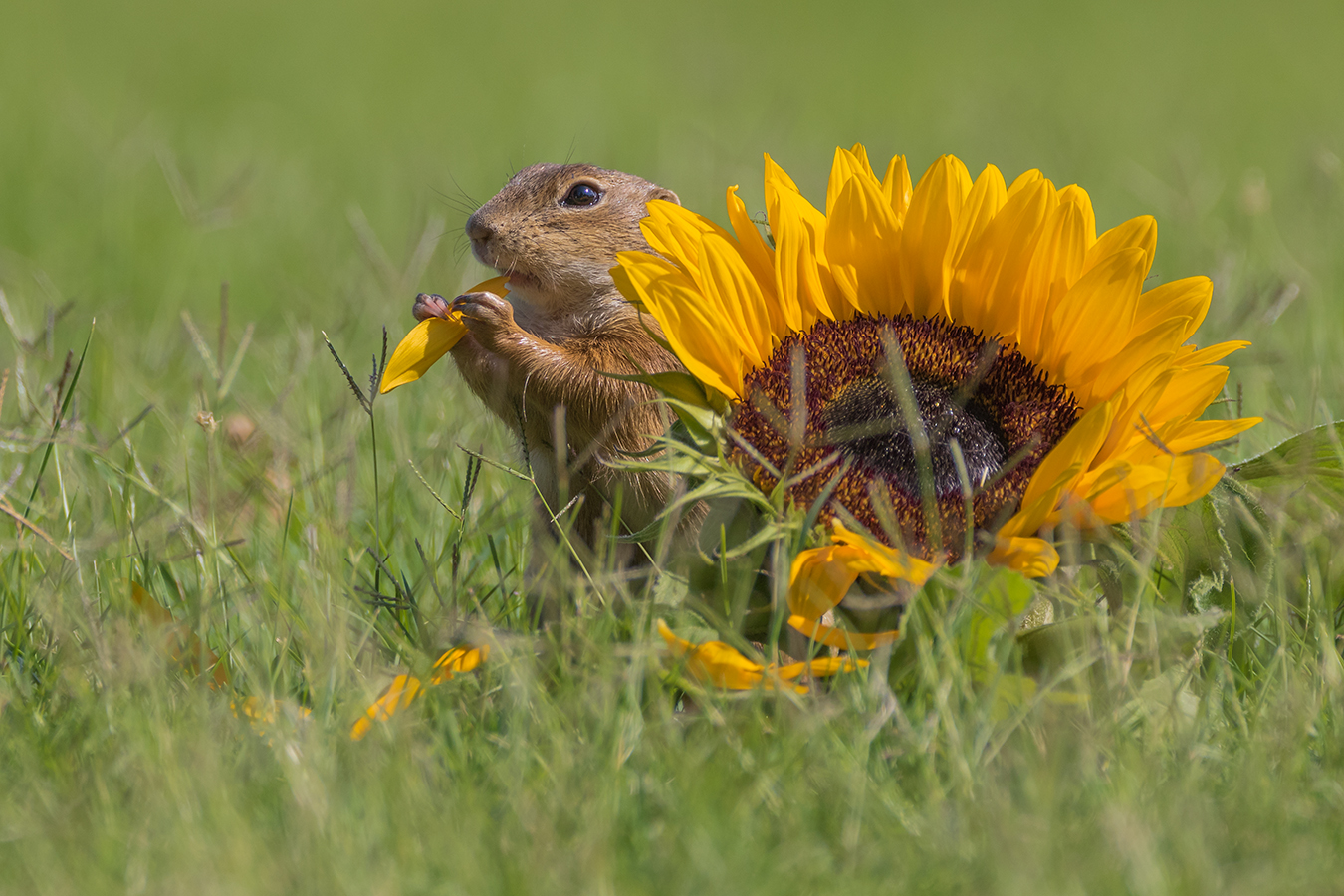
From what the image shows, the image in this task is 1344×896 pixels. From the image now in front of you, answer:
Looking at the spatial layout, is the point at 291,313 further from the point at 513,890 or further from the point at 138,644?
the point at 513,890

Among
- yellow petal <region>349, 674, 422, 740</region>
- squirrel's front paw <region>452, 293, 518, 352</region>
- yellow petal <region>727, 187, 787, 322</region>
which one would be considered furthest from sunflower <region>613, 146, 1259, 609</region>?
yellow petal <region>349, 674, 422, 740</region>

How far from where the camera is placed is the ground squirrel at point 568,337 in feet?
9.09

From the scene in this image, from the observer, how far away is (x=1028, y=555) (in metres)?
A: 2.06

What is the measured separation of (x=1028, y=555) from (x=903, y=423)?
0.32m

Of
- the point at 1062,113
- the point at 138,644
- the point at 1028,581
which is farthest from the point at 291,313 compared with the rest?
the point at 1062,113

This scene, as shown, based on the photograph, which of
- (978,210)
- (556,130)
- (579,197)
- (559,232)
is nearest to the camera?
(978,210)

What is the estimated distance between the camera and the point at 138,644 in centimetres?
220

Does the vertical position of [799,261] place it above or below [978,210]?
below

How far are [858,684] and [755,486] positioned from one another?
368 millimetres

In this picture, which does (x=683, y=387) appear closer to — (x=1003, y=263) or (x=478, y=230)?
(x=1003, y=263)

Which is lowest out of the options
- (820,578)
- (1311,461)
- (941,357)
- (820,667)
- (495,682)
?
(495,682)

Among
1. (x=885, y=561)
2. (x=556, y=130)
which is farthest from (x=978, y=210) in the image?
(x=556, y=130)

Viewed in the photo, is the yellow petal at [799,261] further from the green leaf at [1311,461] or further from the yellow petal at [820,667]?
the green leaf at [1311,461]

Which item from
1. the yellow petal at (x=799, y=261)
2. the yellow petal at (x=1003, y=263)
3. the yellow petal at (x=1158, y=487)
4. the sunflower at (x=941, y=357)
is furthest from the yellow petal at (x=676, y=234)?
the yellow petal at (x=1158, y=487)
